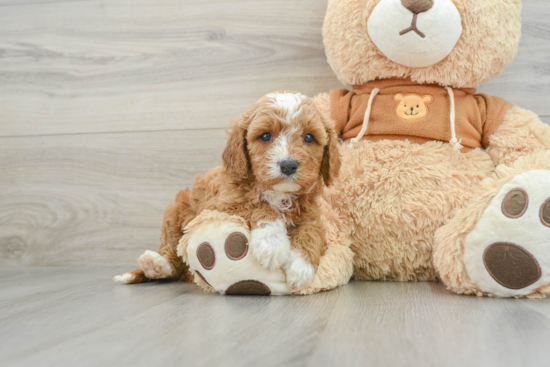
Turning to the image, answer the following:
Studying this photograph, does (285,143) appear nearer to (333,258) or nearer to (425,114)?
(333,258)

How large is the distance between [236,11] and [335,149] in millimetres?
859

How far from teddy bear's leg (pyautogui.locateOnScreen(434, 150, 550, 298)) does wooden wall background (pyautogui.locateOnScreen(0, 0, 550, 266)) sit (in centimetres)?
77

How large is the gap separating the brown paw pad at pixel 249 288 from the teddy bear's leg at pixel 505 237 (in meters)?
0.48

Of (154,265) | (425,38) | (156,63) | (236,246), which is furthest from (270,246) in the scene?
(156,63)

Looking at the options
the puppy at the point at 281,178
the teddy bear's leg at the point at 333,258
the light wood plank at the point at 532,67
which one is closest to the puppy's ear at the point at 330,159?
the puppy at the point at 281,178

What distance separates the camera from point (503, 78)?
1.66m

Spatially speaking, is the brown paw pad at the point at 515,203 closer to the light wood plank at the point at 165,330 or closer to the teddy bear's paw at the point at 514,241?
the teddy bear's paw at the point at 514,241

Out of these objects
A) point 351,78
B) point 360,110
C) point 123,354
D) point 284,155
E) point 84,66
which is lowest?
point 123,354

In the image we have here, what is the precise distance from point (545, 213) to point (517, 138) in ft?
1.24

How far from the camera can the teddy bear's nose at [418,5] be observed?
1277 mm

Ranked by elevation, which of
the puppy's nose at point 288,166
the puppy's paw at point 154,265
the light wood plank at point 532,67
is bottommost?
the puppy's paw at point 154,265

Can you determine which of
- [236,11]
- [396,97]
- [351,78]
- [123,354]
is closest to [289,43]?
[236,11]

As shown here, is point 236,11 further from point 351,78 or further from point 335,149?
point 335,149

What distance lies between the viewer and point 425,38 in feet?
4.29
